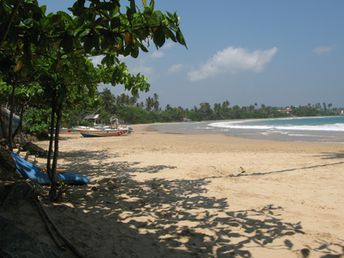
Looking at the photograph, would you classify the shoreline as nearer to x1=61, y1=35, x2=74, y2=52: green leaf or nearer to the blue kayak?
the blue kayak

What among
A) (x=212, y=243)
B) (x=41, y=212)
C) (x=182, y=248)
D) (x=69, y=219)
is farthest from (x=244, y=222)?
(x=41, y=212)

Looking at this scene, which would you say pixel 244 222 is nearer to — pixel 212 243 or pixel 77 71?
pixel 212 243

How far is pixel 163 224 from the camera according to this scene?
4535 mm

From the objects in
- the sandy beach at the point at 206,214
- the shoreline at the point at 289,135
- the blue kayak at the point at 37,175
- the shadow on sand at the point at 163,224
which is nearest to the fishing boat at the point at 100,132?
the shoreline at the point at 289,135

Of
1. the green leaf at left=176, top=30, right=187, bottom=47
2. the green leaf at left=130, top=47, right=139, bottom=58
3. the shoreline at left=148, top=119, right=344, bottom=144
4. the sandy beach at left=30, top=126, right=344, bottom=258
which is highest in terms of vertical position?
the green leaf at left=176, top=30, right=187, bottom=47

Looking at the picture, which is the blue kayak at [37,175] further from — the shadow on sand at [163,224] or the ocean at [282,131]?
the ocean at [282,131]

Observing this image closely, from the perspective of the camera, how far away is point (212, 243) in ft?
12.9

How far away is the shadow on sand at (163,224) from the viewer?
12.2ft

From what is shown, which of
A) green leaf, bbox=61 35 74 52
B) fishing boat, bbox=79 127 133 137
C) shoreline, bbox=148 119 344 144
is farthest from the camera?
fishing boat, bbox=79 127 133 137

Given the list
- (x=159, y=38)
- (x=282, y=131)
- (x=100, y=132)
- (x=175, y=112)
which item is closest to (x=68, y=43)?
(x=159, y=38)

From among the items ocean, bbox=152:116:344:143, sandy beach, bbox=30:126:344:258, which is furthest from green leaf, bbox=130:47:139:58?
ocean, bbox=152:116:344:143

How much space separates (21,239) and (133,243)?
4.57 feet

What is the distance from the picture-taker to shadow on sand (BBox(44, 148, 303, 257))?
371 cm

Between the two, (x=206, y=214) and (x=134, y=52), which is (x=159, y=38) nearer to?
(x=134, y=52)
